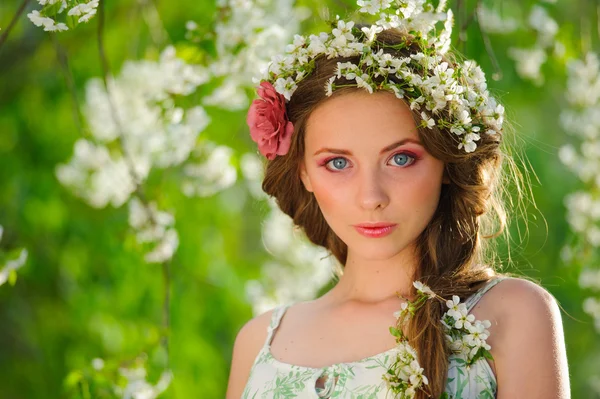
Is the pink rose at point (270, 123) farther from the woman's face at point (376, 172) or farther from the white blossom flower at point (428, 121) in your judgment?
the white blossom flower at point (428, 121)

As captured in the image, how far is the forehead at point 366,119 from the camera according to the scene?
2.34m

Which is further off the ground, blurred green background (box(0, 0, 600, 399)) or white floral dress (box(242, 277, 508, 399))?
white floral dress (box(242, 277, 508, 399))

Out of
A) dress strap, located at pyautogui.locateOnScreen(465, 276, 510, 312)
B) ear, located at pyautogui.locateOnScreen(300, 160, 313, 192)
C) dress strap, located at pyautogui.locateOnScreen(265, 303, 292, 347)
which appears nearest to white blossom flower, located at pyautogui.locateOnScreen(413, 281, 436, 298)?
dress strap, located at pyautogui.locateOnScreen(465, 276, 510, 312)

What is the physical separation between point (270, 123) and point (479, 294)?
66cm

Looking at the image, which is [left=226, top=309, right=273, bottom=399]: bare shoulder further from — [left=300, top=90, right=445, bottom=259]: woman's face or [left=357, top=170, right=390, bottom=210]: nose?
[left=357, top=170, right=390, bottom=210]: nose

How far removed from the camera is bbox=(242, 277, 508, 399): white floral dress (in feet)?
7.28

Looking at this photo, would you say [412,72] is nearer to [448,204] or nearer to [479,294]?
[448,204]

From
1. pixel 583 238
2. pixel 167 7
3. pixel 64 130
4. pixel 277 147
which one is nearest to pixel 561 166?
pixel 583 238

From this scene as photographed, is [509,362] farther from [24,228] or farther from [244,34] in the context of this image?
[24,228]

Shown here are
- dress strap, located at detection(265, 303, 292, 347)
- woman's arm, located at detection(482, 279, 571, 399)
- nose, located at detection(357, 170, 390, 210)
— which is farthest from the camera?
dress strap, located at detection(265, 303, 292, 347)

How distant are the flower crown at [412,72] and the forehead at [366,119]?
0.03 meters

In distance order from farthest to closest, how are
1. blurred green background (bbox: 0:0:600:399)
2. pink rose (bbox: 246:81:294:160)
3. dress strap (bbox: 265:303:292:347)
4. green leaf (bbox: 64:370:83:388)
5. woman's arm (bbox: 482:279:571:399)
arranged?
blurred green background (bbox: 0:0:600:399)
green leaf (bbox: 64:370:83:388)
dress strap (bbox: 265:303:292:347)
pink rose (bbox: 246:81:294:160)
woman's arm (bbox: 482:279:571:399)

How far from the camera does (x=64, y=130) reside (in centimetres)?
491

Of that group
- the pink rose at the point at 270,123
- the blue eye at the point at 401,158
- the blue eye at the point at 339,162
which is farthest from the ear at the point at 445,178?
the pink rose at the point at 270,123
